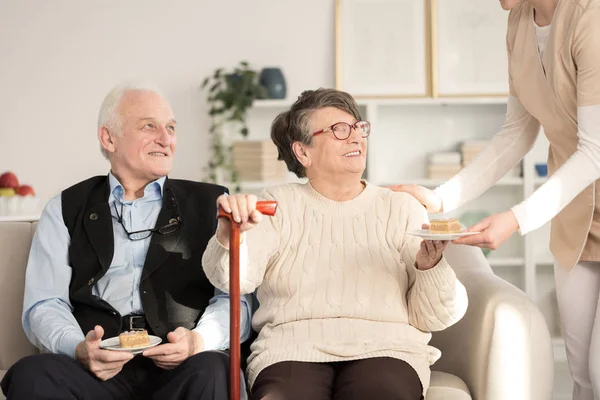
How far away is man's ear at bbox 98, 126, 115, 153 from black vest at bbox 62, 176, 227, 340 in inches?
6.1

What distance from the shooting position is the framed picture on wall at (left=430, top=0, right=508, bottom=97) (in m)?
5.09

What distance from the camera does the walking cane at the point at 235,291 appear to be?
1.91 metres

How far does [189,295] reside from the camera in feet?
7.86

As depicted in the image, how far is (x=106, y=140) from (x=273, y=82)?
2.48 meters

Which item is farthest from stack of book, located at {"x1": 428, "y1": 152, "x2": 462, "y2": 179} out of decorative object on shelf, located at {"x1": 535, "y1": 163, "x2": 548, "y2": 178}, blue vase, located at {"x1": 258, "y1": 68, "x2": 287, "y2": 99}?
blue vase, located at {"x1": 258, "y1": 68, "x2": 287, "y2": 99}

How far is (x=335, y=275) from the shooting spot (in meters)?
2.25

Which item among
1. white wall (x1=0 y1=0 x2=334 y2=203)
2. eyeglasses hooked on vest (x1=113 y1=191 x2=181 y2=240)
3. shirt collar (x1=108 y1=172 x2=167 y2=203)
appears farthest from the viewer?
white wall (x1=0 y1=0 x2=334 y2=203)

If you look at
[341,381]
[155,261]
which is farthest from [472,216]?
[341,381]

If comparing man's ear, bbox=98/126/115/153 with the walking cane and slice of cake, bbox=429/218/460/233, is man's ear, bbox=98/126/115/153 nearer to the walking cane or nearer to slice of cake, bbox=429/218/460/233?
the walking cane

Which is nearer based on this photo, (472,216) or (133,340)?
(133,340)

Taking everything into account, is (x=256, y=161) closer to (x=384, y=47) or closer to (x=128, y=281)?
(x=384, y=47)

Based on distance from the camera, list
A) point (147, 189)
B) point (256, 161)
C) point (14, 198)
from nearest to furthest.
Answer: point (147, 189) < point (14, 198) < point (256, 161)

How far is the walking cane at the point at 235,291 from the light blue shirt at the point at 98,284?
0.31 meters

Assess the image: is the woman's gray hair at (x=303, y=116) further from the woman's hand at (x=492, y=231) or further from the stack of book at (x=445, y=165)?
the stack of book at (x=445, y=165)
